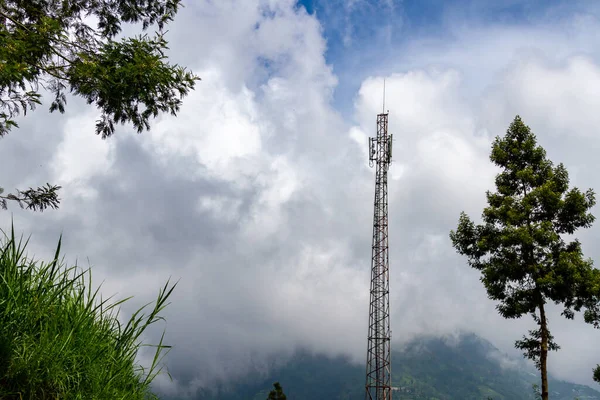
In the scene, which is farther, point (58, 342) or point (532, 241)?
point (532, 241)

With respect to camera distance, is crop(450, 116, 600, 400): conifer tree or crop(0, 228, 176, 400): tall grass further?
crop(450, 116, 600, 400): conifer tree

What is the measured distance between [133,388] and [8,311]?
1.17 metres

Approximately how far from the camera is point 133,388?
4000mm

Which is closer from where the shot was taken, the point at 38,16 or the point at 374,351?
the point at 38,16

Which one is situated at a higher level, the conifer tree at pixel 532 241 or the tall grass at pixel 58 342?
the conifer tree at pixel 532 241

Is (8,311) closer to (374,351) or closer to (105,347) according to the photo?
(105,347)

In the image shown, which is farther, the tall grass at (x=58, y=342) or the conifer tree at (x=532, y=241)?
the conifer tree at (x=532, y=241)

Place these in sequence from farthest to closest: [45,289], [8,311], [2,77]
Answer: [2,77]
[45,289]
[8,311]

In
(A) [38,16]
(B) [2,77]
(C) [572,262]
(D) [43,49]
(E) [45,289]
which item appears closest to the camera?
(E) [45,289]

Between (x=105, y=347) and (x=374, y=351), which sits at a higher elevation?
(x=374, y=351)

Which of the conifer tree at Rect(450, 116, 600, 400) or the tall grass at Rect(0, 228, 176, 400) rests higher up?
the conifer tree at Rect(450, 116, 600, 400)

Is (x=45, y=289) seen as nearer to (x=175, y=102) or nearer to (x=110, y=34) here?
(x=175, y=102)

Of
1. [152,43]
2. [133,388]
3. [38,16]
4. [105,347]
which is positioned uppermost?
[38,16]

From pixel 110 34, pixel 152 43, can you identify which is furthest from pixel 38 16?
pixel 152 43
